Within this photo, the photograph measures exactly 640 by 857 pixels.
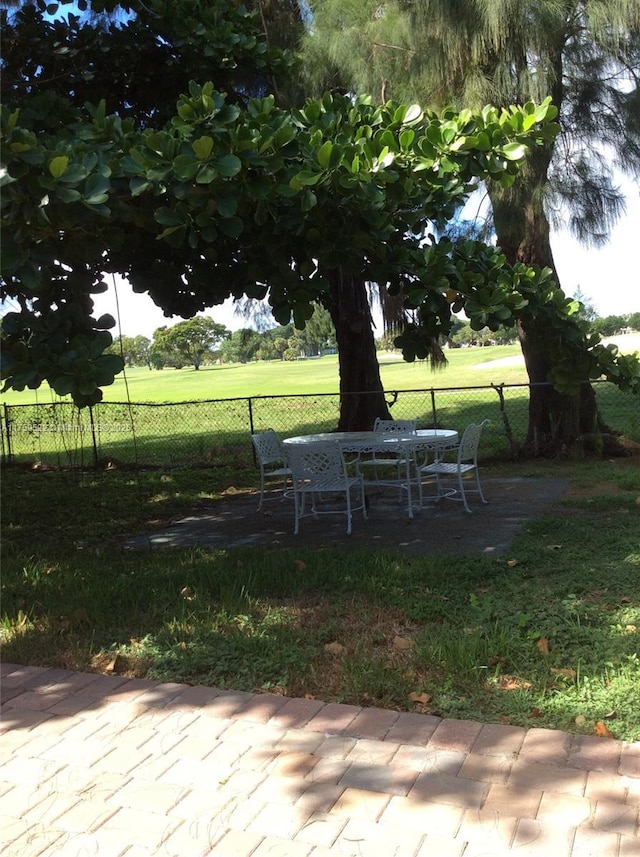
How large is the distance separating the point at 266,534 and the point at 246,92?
4.68m

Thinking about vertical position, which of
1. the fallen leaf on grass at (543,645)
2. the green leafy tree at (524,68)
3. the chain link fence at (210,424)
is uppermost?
the green leafy tree at (524,68)

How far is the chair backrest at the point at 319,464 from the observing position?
6.89m

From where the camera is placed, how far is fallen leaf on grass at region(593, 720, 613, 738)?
3.01 metres

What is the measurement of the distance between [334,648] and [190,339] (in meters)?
77.9

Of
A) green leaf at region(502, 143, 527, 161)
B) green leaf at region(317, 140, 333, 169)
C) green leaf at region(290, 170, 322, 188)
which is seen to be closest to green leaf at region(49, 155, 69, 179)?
green leaf at region(290, 170, 322, 188)

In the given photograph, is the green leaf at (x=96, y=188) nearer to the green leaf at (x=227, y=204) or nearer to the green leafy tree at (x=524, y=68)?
the green leaf at (x=227, y=204)

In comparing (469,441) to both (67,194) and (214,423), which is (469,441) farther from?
(214,423)

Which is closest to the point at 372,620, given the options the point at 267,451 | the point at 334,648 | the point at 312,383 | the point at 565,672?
the point at 334,648

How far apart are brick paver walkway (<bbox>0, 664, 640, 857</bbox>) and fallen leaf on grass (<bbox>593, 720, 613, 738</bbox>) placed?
0.04 meters

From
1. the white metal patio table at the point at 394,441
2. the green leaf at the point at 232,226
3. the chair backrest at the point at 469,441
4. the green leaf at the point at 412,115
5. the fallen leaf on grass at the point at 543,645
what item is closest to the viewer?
the fallen leaf on grass at the point at 543,645

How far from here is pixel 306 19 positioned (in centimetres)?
1038

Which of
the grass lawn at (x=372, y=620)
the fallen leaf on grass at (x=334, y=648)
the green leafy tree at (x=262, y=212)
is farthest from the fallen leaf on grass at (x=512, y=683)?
the green leafy tree at (x=262, y=212)

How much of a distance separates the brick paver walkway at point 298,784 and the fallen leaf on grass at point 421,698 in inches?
6.4

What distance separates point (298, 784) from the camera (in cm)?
279
